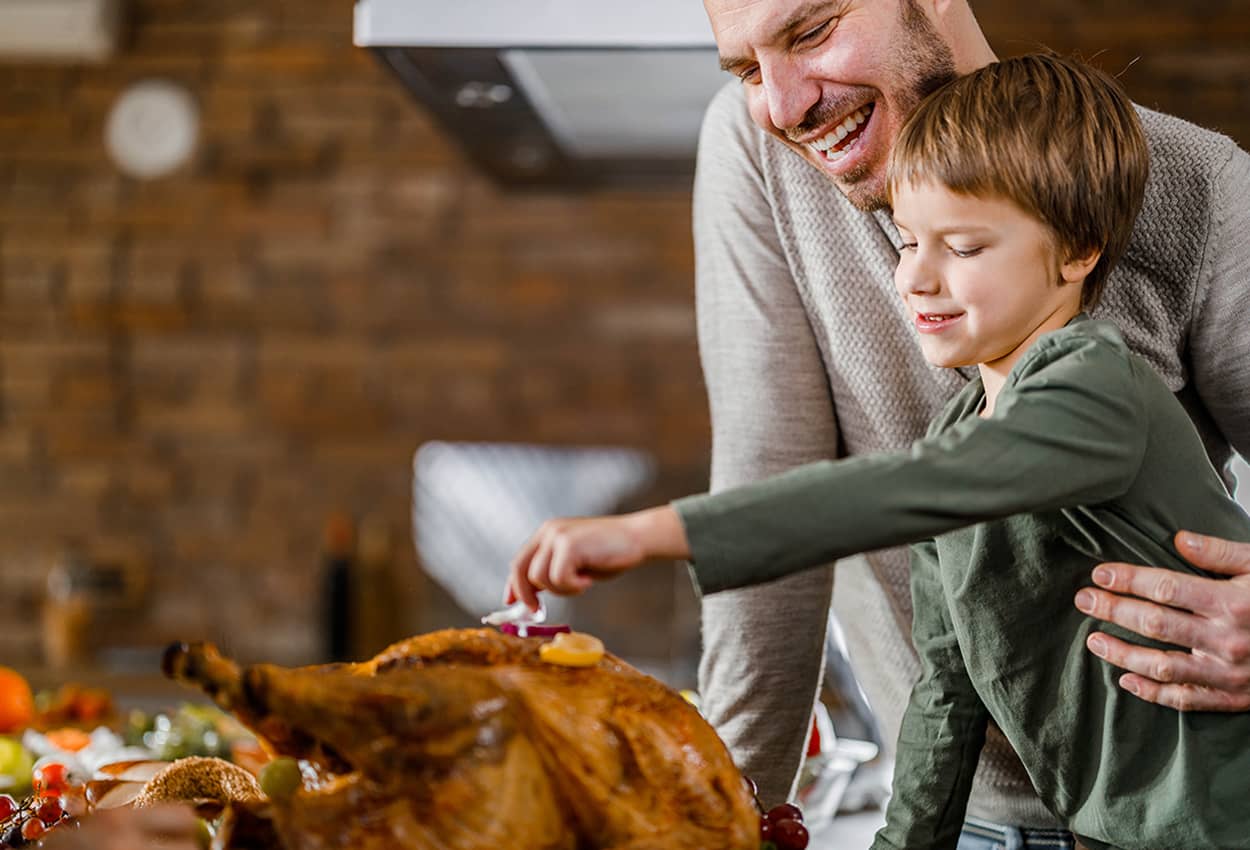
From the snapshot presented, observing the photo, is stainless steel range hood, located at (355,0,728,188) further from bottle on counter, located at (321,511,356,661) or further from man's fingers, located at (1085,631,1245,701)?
bottle on counter, located at (321,511,356,661)

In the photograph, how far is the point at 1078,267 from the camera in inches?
34.7

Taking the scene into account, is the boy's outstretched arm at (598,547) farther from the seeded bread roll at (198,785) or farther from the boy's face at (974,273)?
the seeded bread roll at (198,785)

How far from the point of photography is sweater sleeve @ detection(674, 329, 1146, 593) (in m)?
0.69

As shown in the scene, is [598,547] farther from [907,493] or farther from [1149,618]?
[1149,618]

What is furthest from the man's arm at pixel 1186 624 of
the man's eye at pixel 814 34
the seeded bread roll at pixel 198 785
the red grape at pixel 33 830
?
the red grape at pixel 33 830

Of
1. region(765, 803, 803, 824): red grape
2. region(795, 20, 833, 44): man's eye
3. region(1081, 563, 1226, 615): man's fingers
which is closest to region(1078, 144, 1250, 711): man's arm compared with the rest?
region(1081, 563, 1226, 615): man's fingers

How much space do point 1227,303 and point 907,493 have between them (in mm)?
529

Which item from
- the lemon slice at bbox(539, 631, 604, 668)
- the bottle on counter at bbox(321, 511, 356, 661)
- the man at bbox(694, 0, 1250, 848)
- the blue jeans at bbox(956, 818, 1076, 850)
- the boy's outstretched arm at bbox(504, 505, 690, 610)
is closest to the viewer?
the boy's outstretched arm at bbox(504, 505, 690, 610)

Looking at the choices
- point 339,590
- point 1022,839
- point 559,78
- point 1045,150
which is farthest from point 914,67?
point 339,590

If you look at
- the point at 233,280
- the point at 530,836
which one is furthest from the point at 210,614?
the point at 530,836

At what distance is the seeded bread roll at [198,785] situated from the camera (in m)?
0.95

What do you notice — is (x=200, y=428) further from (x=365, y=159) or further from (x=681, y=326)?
(x=681, y=326)

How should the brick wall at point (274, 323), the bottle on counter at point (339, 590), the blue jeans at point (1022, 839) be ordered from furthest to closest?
1. the brick wall at point (274, 323)
2. the bottle on counter at point (339, 590)
3. the blue jeans at point (1022, 839)

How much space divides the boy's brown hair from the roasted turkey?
41 centimetres
